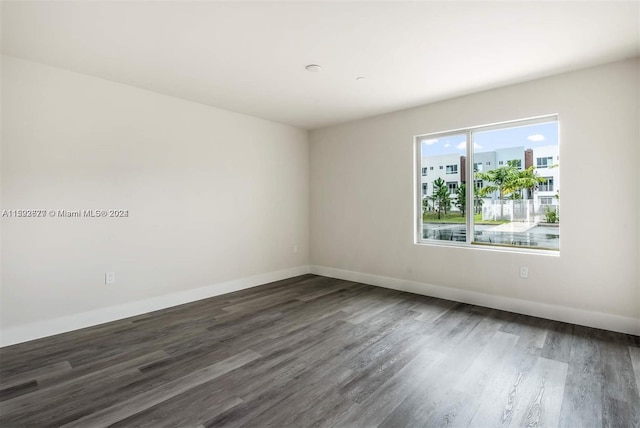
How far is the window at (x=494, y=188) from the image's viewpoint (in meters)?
3.56

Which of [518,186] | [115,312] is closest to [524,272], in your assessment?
[518,186]

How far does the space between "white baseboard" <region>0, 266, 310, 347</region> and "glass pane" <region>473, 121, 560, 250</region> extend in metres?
3.36

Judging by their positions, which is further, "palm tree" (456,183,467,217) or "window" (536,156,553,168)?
"palm tree" (456,183,467,217)

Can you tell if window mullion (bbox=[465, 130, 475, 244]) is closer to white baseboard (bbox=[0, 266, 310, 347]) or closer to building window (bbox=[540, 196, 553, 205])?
building window (bbox=[540, 196, 553, 205])

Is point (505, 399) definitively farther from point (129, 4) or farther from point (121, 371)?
point (129, 4)

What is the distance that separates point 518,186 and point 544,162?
363 millimetres

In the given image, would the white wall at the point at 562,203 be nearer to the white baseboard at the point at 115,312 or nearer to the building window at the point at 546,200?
Result: the building window at the point at 546,200

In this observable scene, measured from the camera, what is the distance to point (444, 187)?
172 inches

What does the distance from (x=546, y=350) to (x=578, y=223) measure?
1.39m

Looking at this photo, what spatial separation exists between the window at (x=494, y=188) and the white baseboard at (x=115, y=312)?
278 centimetres

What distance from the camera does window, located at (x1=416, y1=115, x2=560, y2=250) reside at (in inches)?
140

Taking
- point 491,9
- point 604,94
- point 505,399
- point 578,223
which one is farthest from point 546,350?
point 491,9

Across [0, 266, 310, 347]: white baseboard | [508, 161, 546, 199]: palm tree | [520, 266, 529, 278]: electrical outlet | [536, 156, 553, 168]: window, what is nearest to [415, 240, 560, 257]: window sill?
[520, 266, 529, 278]: electrical outlet

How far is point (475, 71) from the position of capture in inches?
126
